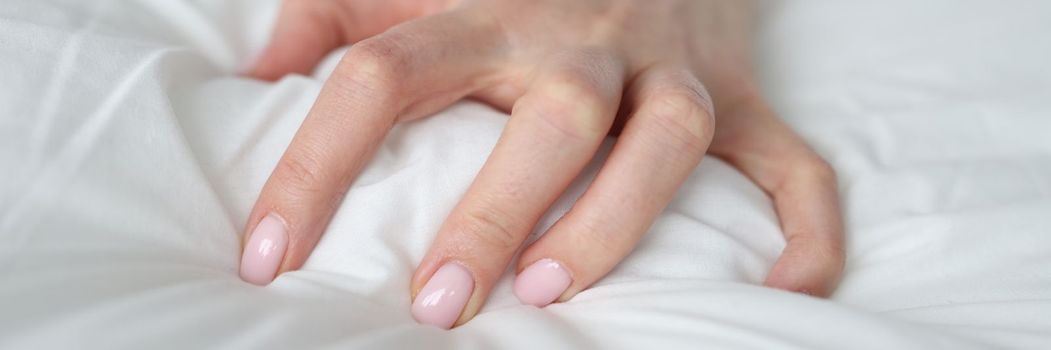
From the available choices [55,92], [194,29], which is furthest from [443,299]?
[194,29]

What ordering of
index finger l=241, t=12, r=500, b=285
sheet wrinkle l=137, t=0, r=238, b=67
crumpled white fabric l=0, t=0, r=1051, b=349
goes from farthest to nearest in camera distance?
Answer: sheet wrinkle l=137, t=0, r=238, b=67
index finger l=241, t=12, r=500, b=285
crumpled white fabric l=0, t=0, r=1051, b=349

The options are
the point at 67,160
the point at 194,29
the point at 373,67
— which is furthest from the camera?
the point at 194,29

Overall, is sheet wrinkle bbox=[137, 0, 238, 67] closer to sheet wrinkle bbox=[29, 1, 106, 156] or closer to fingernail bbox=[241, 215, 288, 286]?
sheet wrinkle bbox=[29, 1, 106, 156]

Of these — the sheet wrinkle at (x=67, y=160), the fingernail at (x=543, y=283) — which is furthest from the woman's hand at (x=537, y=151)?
the sheet wrinkle at (x=67, y=160)

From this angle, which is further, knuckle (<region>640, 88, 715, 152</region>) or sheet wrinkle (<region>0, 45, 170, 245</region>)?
knuckle (<region>640, 88, 715, 152</region>)

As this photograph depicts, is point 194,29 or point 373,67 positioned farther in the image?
point 194,29

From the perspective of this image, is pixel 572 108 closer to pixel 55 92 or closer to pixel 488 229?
pixel 488 229

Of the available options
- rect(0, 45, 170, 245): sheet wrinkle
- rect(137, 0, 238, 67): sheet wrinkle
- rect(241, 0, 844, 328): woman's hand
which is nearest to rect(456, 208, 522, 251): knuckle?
rect(241, 0, 844, 328): woman's hand
